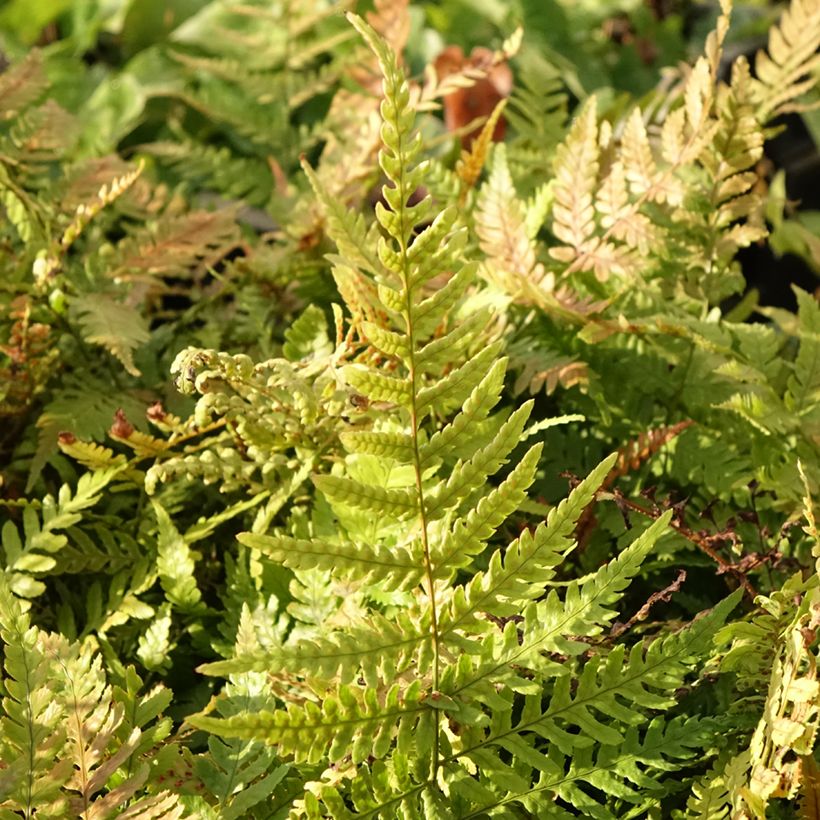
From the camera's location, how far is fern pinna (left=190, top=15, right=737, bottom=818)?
0.56m

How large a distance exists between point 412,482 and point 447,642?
0.49 ft

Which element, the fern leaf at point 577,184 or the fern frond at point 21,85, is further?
the fern frond at point 21,85

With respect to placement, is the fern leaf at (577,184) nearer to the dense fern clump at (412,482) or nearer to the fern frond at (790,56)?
the dense fern clump at (412,482)

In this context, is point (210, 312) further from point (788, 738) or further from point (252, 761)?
point (788, 738)

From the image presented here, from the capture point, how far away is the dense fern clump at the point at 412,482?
Answer: 0.59 meters

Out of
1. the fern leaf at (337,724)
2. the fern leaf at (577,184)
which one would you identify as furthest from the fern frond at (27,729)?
the fern leaf at (577,184)

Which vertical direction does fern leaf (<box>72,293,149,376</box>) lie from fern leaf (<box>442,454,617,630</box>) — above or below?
above

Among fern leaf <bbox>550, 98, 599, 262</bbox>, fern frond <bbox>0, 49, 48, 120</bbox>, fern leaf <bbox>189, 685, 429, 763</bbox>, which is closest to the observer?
fern leaf <bbox>189, 685, 429, 763</bbox>

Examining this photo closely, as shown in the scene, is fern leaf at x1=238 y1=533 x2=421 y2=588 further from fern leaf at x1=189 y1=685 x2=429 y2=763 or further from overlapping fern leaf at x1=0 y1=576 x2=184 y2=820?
overlapping fern leaf at x1=0 y1=576 x2=184 y2=820

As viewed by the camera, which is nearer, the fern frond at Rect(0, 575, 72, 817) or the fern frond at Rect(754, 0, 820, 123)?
the fern frond at Rect(0, 575, 72, 817)

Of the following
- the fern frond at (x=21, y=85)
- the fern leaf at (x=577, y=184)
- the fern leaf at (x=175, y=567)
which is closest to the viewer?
the fern leaf at (x=175, y=567)

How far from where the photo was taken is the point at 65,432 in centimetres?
84

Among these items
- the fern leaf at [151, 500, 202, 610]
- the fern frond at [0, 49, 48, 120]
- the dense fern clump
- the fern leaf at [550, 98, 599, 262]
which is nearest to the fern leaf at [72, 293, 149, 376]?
the dense fern clump

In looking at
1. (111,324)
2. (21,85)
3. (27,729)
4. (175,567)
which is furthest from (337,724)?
(21,85)
